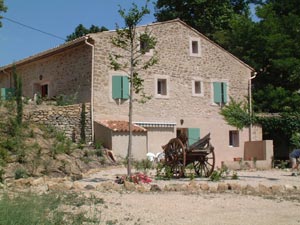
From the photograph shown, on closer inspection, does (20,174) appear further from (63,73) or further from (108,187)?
(63,73)

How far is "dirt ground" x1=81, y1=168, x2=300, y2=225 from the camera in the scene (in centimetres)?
857

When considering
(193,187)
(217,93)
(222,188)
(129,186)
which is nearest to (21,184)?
(129,186)

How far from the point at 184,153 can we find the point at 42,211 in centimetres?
875

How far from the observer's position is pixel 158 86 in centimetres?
2648

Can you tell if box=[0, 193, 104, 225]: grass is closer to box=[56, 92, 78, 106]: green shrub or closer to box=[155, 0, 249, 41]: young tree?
box=[56, 92, 78, 106]: green shrub

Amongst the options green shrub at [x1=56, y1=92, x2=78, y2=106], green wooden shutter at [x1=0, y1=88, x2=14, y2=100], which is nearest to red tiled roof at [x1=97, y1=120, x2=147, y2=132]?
green shrub at [x1=56, y1=92, x2=78, y2=106]

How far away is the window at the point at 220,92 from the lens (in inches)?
1109

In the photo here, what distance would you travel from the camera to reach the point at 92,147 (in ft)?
73.8

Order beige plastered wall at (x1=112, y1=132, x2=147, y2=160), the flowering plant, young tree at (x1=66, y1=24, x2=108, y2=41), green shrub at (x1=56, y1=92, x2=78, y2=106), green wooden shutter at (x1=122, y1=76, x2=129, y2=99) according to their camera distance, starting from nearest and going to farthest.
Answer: the flowering plant
beige plastered wall at (x1=112, y1=132, x2=147, y2=160)
green shrub at (x1=56, y1=92, x2=78, y2=106)
green wooden shutter at (x1=122, y1=76, x2=129, y2=99)
young tree at (x1=66, y1=24, x2=108, y2=41)

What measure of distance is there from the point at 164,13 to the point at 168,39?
11.8 meters

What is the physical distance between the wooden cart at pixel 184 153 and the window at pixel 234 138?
12544 mm

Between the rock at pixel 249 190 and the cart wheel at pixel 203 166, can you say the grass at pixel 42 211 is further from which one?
the cart wheel at pixel 203 166

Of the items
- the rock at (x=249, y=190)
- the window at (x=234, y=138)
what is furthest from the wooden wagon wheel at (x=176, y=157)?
the window at (x=234, y=138)

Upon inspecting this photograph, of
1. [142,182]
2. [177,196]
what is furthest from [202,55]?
[177,196]
